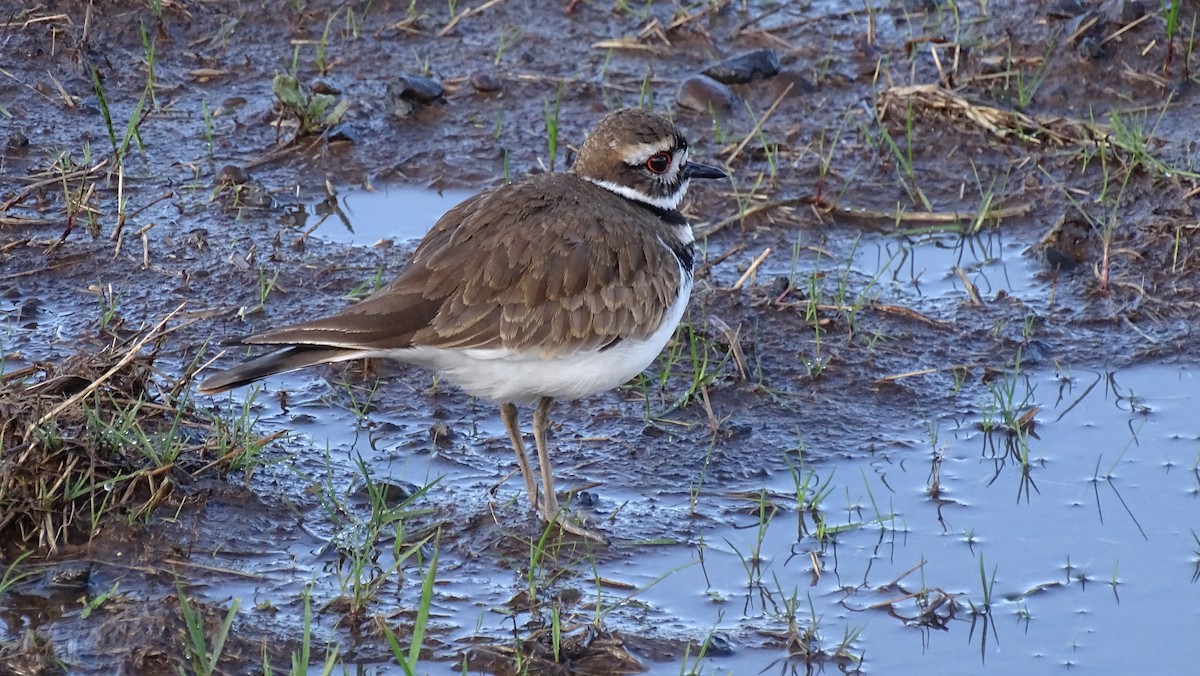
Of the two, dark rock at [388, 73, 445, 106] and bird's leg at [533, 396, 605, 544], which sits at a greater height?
dark rock at [388, 73, 445, 106]

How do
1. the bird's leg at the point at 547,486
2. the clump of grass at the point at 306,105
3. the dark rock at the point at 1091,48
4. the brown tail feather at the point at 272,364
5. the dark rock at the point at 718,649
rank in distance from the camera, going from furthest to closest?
the dark rock at the point at 1091,48 < the clump of grass at the point at 306,105 < the bird's leg at the point at 547,486 < the brown tail feather at the point at 272,364 < the dark rock at the point at 718,649

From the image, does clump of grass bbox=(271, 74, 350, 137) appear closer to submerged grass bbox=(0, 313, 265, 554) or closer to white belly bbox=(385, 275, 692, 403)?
submerged grass bbox=(0, 313, 265, 554)

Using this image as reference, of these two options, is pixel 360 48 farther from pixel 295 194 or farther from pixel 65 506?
pixel 65 506

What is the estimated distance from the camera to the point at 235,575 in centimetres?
496

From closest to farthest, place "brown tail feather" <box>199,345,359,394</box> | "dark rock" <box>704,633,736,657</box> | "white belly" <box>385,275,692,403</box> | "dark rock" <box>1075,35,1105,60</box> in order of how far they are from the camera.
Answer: "dark rock" <box>704,633,736,657</box> < "brown tail feather" <box>199,345,359,394</box> < "white belly" <box>385,275,692,403</box> < "dark rock" <box>1075,35,1105,60</box>

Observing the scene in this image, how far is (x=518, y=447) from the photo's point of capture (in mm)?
5594

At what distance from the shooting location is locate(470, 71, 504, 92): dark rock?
8.43m

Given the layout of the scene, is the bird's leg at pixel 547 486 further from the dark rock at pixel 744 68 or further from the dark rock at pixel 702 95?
the dark rock at pixel 744 68

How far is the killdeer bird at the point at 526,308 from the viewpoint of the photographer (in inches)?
195

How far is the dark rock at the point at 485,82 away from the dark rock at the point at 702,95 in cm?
97

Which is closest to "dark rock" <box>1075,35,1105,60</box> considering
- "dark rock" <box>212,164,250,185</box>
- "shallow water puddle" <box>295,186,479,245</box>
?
"shallow water puddle" <box>295,186,479,245</box>

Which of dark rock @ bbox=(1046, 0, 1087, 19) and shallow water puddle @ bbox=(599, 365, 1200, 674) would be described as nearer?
shallow water puddle @ bbox=(599, 365, 1200, 674)

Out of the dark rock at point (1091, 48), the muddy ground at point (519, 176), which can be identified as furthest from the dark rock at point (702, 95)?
the dark rock at point (1091, 48)

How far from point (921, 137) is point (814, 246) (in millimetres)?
1147
